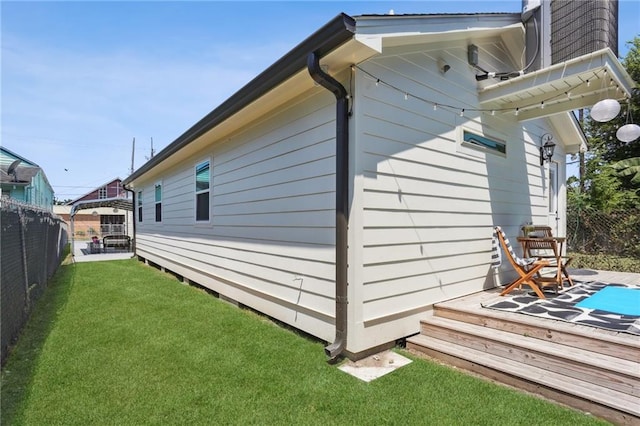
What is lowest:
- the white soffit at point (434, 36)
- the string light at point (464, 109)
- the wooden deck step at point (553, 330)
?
the wooden deck step at point (553, 330)

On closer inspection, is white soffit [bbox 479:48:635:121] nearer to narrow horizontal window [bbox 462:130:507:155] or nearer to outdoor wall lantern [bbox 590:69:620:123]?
outdoor wall lantern [bbox 590:69:620:123]

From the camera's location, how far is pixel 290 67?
10.8 ft

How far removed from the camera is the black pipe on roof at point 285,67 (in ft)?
8.87

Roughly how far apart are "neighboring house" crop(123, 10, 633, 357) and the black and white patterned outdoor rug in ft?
2.04

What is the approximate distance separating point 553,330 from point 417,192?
175cm

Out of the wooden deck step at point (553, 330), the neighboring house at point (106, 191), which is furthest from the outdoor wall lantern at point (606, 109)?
the neighboring house at point (106, 191)

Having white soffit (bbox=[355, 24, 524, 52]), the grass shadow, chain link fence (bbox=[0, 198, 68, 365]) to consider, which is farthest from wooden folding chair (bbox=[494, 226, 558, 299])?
chain link fence (bbox=[0, 198, 68, 365])

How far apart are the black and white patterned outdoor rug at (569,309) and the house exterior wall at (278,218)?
195cm

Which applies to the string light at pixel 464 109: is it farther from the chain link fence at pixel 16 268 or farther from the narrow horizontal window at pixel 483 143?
the chain link fence at pixel 16 268

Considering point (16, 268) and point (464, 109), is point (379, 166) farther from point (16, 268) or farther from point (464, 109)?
point (16, 268)

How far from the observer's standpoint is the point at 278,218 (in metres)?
4.37

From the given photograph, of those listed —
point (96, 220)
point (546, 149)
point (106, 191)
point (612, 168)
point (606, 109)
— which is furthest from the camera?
point (106, 191)

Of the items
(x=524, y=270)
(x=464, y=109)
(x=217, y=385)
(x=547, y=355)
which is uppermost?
(x=464, y=109)

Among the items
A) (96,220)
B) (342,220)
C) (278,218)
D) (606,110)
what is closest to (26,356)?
(278,218)
